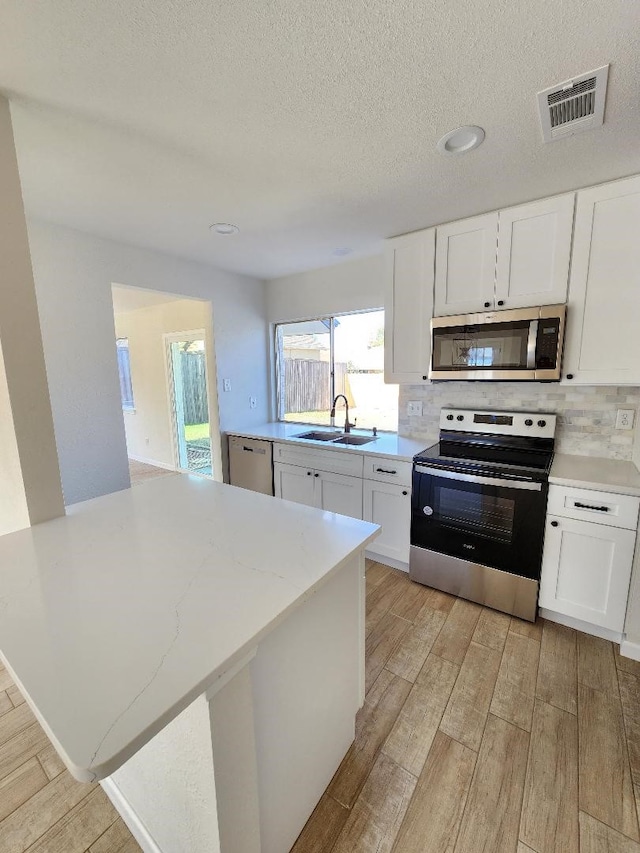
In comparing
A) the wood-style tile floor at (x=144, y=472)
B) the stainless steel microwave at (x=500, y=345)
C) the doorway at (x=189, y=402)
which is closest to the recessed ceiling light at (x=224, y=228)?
the stainless steel microwave at (x=500, y=345)

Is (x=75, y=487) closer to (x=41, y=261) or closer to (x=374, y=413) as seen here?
(x=41, y=261)

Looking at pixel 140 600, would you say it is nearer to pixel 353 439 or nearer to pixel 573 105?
pixel 573 105

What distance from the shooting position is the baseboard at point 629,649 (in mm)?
1813

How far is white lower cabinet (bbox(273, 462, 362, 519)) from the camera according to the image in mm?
2713

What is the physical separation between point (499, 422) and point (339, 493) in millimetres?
1263

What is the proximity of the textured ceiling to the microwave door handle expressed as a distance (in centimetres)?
71

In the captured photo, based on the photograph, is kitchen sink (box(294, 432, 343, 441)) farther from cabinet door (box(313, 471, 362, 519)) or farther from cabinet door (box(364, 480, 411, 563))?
cabinet door (box(364, 480, 411, 563))

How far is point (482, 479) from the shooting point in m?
2.08

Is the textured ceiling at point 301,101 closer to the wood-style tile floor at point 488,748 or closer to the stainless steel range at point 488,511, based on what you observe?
the stainless steel range at point 488,511

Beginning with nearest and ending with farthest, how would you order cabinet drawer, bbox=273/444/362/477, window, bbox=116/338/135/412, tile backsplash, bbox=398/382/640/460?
1. tile backsplash, bbox=398/382/640/460
2. cabinet drawer, bbox=273/444/362/477
3. window, bbox=116/338/135/412

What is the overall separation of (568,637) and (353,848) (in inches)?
60.5

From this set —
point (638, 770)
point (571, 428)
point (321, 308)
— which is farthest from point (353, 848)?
point (321, 308)

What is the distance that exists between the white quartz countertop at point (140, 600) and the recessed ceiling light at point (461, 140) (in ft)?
5.24

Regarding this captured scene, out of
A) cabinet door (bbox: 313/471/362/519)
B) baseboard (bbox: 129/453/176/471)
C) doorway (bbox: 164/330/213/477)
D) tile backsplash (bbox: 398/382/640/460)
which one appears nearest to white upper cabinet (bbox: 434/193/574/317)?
tile backsplash (bbox: 398/382/640/460)
